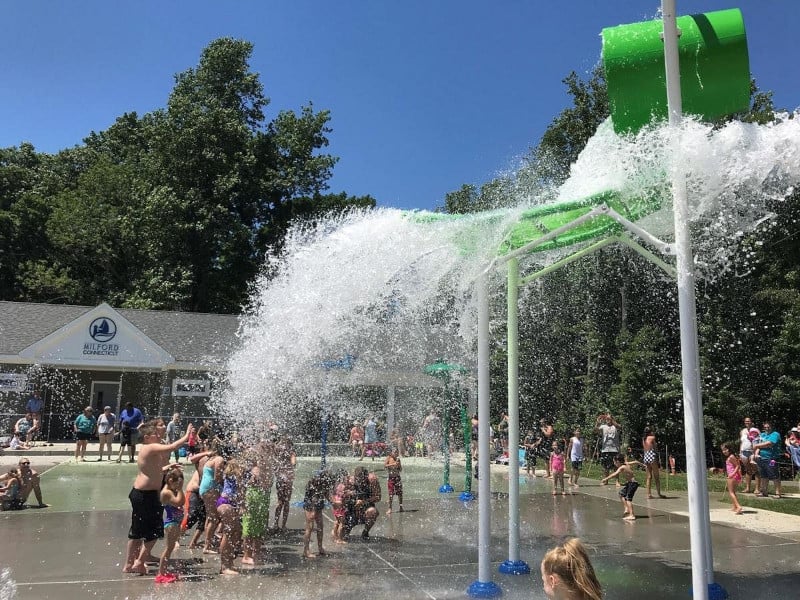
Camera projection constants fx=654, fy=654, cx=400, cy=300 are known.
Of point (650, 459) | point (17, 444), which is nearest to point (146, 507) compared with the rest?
point (650, 459)

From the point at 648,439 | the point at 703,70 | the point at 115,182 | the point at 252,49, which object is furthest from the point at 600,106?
the point at 115,182

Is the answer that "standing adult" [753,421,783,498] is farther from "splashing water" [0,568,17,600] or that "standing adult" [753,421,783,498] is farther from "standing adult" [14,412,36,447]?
"standing adult" [14,412,36,447]

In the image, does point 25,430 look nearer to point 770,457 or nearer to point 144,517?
point 144,517

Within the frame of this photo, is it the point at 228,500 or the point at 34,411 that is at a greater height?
the point at 34,411

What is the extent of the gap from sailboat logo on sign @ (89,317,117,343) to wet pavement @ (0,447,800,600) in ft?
39.5

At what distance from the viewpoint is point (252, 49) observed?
43.9m

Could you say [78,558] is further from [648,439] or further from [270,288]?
[648,439]

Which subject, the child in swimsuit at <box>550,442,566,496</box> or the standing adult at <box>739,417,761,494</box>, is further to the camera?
the standing adult at <box>739,417,761,494</box>

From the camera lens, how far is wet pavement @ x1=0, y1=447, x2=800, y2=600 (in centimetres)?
656

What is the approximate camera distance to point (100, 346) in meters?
24.2

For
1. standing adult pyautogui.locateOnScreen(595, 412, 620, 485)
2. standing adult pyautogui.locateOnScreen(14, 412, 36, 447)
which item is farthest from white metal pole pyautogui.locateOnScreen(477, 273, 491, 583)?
standing adult pyautogui.locateOnScreen(14, 412, 36, 447)

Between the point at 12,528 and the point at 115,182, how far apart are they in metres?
37.3

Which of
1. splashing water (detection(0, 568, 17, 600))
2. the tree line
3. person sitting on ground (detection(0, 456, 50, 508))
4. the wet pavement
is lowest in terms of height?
splashing water (detection(0, 568, 17, 600))

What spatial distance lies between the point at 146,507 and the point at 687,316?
574 cm
